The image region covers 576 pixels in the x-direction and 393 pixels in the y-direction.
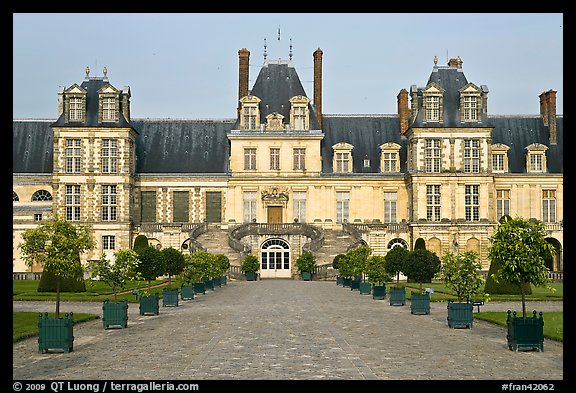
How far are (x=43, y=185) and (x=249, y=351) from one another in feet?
135

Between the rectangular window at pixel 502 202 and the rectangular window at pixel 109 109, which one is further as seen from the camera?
the rectangular window at pixel 502 202

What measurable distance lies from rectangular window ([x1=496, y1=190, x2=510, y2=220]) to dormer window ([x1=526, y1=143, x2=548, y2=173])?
7.13 feet

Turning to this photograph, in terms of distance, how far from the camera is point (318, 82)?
56.8 m

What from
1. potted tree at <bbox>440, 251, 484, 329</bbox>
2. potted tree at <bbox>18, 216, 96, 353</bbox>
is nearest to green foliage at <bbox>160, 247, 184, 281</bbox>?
potted tree at <bbox>18, 216, 96, 353</bbox>

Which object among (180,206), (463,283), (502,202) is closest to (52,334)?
(463,283)

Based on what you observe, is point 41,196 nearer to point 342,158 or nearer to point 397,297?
point 342,158

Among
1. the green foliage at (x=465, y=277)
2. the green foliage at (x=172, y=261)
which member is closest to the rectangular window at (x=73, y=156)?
the green foliage at (x=172, y=261)

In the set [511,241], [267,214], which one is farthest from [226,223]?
[511,241]

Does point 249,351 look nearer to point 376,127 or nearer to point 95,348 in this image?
point 95,348

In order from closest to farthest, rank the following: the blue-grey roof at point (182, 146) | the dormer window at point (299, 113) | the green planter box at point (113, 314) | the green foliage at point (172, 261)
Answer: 1. the green planter box at point (113, 314)
2. the green foliage at point (172, 261)
3. the dormer window at point (299, 113)
4. the blue-grey roof at point (182, 146)

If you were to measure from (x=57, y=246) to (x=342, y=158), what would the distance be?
37749 millimetres

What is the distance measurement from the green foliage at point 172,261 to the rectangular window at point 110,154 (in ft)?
60.3

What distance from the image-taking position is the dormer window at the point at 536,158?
54.9 metres

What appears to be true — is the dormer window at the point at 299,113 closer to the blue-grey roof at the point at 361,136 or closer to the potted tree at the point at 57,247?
the blue-grey roof at the point at 361,136
